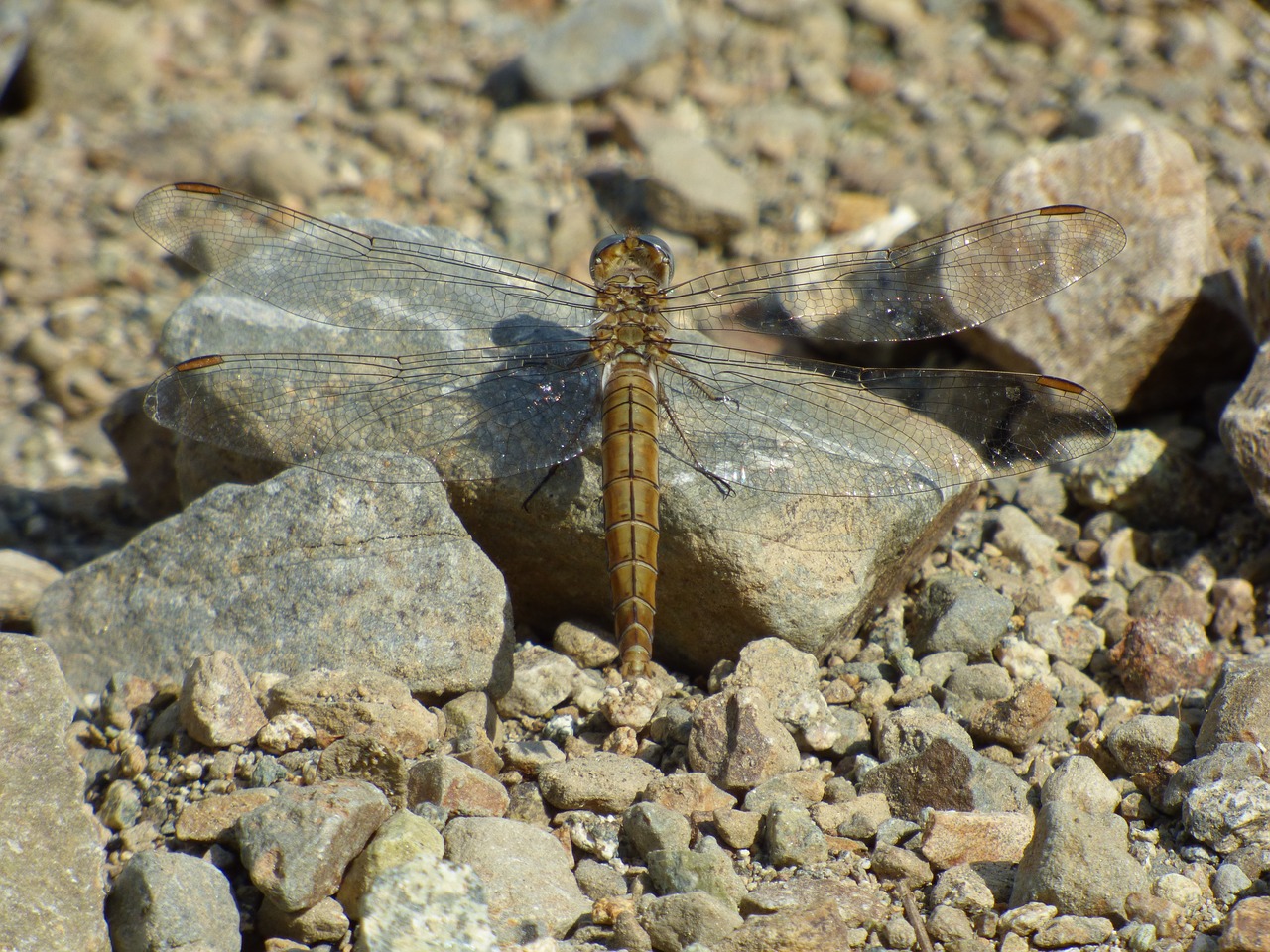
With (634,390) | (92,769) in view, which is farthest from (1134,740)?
(92,769)

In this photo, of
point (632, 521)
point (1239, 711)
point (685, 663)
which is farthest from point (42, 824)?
point (1239, 711)

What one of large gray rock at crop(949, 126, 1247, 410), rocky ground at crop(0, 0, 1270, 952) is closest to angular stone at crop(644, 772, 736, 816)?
rocky ground at crop(0, 0, 1270, 952)

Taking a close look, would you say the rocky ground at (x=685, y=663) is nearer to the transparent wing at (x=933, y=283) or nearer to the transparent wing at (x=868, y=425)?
the transparent wing at (x=868, y=425)

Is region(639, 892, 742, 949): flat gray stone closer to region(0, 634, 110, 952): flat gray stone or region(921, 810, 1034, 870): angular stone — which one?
region(921, 810, 1034, 870): angular stone

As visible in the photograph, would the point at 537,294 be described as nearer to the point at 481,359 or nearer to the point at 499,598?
the point at 481,359

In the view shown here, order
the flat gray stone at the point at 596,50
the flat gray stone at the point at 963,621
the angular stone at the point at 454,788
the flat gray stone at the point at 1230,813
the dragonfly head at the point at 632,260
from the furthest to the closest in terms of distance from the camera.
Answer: the flat gray stone at the point at 596,50
the dragonfly head at the point at 632,260
the flat gray stone at the point at 963,621
the angular stone at the point at 454,788
the flat gray stone at the point at 1230,813

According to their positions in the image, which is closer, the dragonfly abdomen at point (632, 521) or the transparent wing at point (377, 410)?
the dragonfly abdomen at point (632, 521)

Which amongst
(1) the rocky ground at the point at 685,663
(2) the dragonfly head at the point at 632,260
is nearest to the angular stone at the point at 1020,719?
(1) the rocky ground at the point at 685,663
